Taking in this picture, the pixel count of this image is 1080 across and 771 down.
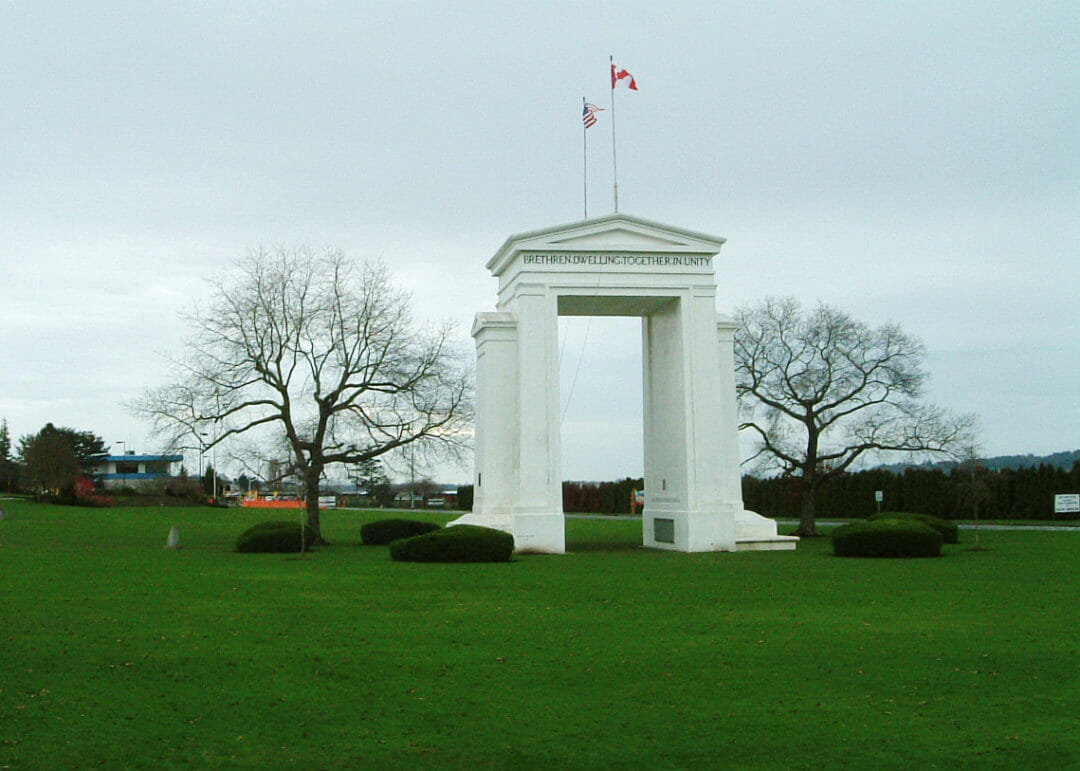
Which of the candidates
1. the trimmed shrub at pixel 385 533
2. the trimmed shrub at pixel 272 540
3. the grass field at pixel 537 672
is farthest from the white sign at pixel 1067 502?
the trimmed shrub at pixel 272 540

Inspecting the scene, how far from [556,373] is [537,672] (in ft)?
79.8

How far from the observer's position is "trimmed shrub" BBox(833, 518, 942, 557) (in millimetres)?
31438

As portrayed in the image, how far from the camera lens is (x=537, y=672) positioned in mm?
12398

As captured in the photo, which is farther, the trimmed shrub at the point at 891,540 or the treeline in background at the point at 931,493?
the treeline in background at the point at 931,493

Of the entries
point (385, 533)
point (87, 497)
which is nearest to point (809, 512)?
point (385, 533)

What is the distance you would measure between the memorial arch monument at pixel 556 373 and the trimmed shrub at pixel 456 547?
506cm

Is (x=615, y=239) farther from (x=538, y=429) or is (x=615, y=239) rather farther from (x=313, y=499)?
(x=313, y=499)

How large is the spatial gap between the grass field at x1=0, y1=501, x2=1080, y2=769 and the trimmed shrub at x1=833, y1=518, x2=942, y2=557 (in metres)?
6.98

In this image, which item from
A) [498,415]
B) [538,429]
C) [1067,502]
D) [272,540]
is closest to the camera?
[272,540]

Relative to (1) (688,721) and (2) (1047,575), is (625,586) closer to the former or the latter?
(2) (1047,575)

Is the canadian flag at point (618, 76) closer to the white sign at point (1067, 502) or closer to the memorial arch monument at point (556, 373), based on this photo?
the memorial arch monument at point (556, 373)

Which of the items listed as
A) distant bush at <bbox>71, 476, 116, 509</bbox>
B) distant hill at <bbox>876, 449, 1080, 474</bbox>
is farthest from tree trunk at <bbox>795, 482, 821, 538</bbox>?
distant bush at <bbox>71, 476, 116, 509</bbox>

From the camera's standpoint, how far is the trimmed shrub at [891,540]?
31438 mm

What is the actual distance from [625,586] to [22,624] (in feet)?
38.0
